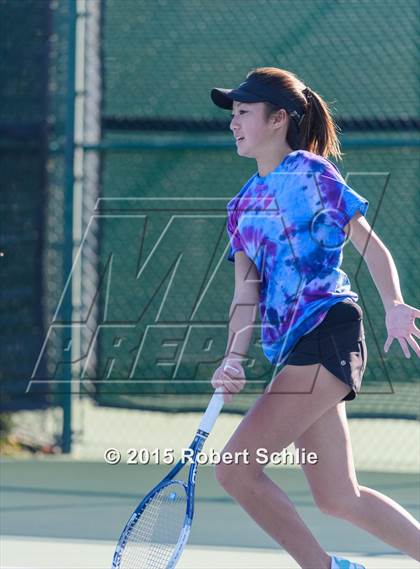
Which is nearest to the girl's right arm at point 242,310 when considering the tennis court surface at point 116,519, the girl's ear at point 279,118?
the girl's ear at point 279,118

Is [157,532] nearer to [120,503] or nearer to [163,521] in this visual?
[163,521]

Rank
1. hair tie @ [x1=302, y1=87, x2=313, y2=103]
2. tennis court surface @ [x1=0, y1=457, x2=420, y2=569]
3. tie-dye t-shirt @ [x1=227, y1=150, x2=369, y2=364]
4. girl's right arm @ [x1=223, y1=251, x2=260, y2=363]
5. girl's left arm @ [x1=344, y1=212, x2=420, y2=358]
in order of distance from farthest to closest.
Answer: tennis court surface @ [x1=0, y1=457, x2=420, y2=569] → hair tie @ [x1=302, y1=87, x2=313, y2=103] → girl's right arm @ [x1=223, y1=251, x2=260, y2=363] → tie-dye t-shirt @ [x1=227, y1=150, x2=369, y2=364] → girl's left arm @ [x1=344, y1=212, x2=420, y2=358]

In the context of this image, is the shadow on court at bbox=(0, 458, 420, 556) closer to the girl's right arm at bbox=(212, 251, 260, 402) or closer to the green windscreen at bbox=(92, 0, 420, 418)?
the green windscreen at bbox=(92, 0, 420, 418)

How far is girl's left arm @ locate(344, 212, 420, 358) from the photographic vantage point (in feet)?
10.5

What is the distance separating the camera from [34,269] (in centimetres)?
658

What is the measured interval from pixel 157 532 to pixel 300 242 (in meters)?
0.92

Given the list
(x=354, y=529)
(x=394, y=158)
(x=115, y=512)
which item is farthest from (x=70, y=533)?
(x=394, y=158)

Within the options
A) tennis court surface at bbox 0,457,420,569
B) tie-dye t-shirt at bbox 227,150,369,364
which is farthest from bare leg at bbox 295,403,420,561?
tennis court surface at bbox 0,457,420,569

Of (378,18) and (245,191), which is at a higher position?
(245,191)

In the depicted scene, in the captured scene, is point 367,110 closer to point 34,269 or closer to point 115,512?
point 34,269

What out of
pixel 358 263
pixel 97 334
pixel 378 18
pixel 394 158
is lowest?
pixel 97 334

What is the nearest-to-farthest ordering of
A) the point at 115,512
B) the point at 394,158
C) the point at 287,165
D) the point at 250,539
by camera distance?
the point at 287,165 → the point at 250,539 → the point at 115,512 → the point at 394,158

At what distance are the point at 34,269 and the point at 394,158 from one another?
194 cm

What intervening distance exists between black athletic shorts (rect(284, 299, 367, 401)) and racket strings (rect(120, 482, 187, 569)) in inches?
21.7
